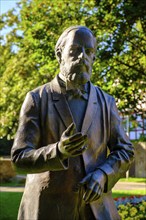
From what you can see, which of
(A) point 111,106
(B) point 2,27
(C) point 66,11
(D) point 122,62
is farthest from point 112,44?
(B) point 2,27

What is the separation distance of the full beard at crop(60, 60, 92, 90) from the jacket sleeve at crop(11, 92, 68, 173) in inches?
8.4

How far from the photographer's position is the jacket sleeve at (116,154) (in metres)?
2.32

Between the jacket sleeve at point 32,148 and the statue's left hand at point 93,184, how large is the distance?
0.17 metres

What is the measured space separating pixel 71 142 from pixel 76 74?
0.51 m

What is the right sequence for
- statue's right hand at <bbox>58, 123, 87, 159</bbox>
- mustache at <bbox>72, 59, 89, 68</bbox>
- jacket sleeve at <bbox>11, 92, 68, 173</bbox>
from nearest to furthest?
statue's right hand at <bbox>58, 123, 87, 159</bbox> → jacket sleeve at <bbox>11, 92, 68, 173</bbox> → mustache at <bbox>72, 59, 89, 68</bbox>

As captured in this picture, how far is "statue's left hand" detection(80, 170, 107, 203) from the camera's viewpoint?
7.14 ft

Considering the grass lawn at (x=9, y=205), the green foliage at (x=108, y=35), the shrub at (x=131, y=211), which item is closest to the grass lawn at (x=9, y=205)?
the grass lawn at (x=9, y=205)

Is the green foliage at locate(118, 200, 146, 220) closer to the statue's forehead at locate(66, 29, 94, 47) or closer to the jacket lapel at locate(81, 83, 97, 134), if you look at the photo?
A: the jacket lapel at locate(81, 83, 97, 134)

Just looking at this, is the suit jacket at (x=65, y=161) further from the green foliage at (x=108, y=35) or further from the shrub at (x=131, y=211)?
the green foliage at (x=108, y=35)

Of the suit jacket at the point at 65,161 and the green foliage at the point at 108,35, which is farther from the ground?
Result: the green foliage at the point at 108,35

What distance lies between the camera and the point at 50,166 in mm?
2111

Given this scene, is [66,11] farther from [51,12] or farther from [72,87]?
[72,87]

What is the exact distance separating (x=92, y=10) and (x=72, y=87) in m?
7.69

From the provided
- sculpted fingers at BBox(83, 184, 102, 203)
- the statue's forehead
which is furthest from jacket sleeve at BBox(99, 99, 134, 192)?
the statue's forehead
